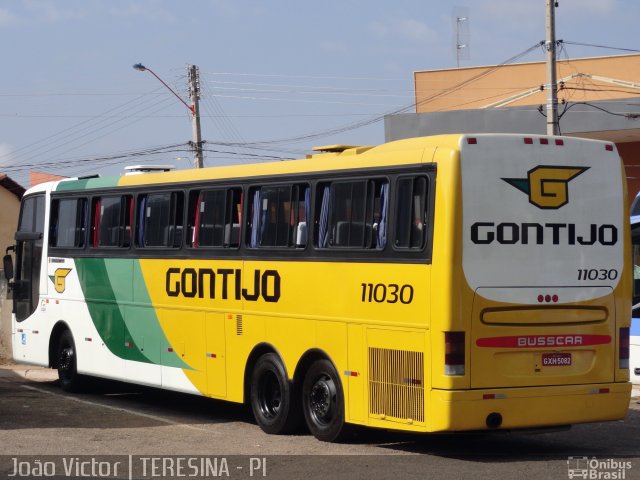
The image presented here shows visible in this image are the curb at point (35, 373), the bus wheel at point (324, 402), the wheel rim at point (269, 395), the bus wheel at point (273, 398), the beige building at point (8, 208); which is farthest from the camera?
the beige building at point (8, 208)

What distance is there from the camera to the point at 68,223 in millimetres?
18453

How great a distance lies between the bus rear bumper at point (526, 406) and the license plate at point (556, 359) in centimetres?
22

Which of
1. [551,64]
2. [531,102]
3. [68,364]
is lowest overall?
[68,364]

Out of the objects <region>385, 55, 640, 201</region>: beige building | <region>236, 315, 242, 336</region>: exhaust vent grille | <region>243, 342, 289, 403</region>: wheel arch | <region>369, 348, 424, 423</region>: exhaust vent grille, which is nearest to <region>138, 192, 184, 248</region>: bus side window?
<region>236, 315, 242, 336</region>: exhaust vent grille

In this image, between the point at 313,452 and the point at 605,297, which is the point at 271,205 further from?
the point at 605,297

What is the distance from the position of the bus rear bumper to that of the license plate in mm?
215

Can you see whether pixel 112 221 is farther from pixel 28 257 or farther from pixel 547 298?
pixel 547 298

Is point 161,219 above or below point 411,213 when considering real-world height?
above

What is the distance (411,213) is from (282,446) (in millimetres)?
2781

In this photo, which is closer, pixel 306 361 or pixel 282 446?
pixel 282 446

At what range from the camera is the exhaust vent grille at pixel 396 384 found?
11336mm

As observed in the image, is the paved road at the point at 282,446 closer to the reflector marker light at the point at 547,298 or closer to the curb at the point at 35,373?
the reflector marker light at the point at 547,298

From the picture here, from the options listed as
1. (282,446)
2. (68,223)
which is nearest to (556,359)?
(282,446)

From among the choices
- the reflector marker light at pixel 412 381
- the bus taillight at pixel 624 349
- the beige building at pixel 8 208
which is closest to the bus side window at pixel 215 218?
the reflector marker light at pixel 412 381
